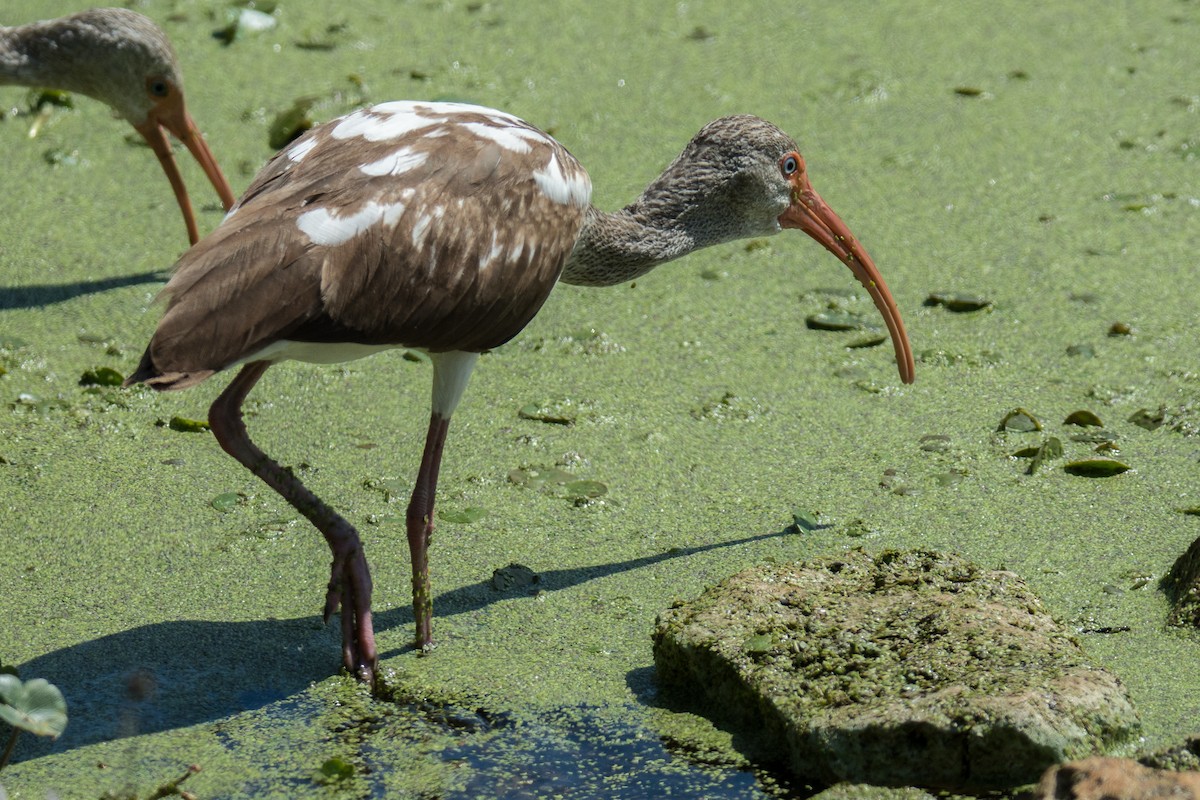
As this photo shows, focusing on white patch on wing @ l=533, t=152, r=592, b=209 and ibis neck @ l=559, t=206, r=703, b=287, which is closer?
white patch on wing @ l=533, t=152, r=592, b=209

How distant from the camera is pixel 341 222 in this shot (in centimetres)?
362

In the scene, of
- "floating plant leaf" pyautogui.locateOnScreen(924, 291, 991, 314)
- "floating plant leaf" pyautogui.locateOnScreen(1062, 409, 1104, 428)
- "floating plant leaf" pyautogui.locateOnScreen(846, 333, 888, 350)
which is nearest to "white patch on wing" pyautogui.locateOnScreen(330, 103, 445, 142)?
"floating plant leaf" pyautogui.locateOnScreen(846, 333, 888, 350)

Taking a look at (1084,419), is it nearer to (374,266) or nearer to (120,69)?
(374,266)

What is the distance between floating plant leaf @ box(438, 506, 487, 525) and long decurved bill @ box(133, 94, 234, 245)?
2.08 meters

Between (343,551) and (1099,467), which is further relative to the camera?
(1099,467)

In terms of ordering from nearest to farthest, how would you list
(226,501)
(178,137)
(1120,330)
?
(226,501) → (1120,330) → (178,137)

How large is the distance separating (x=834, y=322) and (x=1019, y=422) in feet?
2.75

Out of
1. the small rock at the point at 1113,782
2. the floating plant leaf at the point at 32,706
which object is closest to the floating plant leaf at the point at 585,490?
the floating plant leaf at the point at 32,706

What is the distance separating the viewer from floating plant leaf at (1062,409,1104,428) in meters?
4.84

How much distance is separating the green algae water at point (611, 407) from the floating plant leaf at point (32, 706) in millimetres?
304

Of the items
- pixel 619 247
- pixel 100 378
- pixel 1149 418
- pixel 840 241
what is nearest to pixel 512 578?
pixel 619 247

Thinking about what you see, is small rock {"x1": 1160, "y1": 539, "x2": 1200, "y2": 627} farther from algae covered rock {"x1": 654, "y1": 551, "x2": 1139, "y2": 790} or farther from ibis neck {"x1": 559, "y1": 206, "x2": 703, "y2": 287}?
ibis neck {"x1": 559, "y1": 206, "x2": 703, "y2": 287}

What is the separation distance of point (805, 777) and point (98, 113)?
482 cm

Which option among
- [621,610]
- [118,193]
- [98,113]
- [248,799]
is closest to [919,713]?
[621,610]
